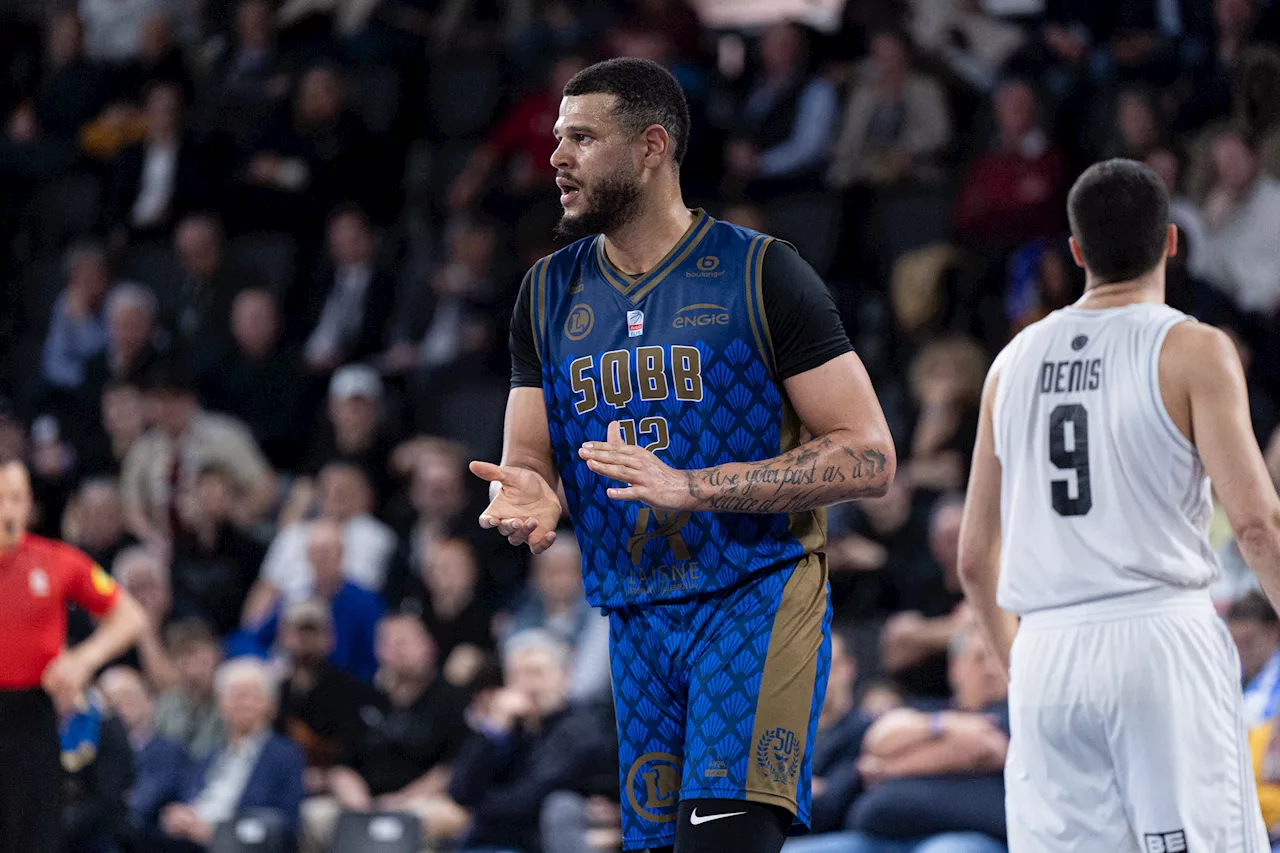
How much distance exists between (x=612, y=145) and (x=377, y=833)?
5.81 meters

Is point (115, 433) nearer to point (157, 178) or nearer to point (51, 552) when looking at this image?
point (157, 178)

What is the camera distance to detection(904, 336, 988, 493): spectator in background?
9727mm

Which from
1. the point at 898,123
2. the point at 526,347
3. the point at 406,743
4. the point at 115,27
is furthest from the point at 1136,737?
the point at 115,27

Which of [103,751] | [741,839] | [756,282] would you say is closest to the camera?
[741,839]

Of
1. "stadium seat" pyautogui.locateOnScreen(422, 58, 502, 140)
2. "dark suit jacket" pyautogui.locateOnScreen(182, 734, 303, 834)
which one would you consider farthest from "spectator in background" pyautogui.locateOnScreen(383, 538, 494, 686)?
"stadium seat" pyautogui.locateOnScreen(422, 58, 502, 140)

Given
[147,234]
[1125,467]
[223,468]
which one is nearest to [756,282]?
[1125,467]

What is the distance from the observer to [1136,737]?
4.25m

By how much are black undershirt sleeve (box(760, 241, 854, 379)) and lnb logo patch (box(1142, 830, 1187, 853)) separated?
1.40 metres

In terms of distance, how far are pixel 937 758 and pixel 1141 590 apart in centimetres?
353

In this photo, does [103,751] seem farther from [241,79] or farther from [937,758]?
[241,79]

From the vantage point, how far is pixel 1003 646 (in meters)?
4.95

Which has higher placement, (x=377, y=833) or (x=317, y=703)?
(x=317, y=703)

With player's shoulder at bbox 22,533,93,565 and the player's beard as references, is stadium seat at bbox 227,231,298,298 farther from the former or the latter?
the player's beard

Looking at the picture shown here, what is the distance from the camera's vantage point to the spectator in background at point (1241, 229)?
9.97 metres
